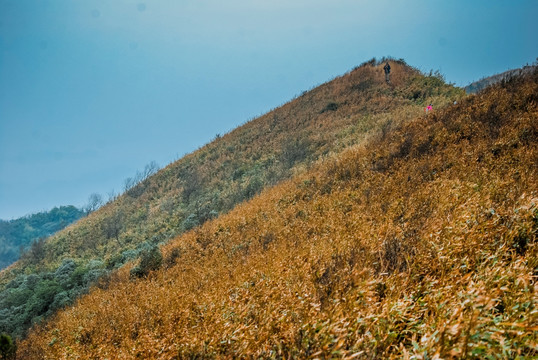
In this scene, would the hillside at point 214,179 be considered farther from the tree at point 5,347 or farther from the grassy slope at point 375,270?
the tree at point 5,347

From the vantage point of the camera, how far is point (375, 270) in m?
4.18

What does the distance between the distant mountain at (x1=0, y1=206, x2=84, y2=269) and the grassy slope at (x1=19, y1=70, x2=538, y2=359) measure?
16989 cm

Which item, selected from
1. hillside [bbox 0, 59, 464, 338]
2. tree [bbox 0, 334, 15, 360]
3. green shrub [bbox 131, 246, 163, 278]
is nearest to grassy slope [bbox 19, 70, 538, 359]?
tree [bbox 0, 334, 15, 360]

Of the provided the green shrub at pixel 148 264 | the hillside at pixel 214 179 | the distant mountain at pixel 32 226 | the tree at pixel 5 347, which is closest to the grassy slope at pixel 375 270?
the tree at pixel 5 347

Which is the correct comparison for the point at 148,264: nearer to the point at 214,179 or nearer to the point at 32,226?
the point at 214,179

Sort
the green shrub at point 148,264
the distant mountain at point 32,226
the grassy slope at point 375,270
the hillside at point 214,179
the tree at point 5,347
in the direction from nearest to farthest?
the grassy slope at point 375,270
the tree at point 5,347
the green shrub at point 148,264
the hillside at point 214,179
the distant mountain at point 32,226

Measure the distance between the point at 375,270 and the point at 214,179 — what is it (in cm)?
1799

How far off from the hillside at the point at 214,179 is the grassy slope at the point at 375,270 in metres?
3.73

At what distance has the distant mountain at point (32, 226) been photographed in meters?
144

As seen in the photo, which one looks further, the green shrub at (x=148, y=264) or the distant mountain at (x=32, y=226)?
the distant mountain at (x=32, y=226)

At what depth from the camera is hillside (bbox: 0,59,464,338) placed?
11.6 metres

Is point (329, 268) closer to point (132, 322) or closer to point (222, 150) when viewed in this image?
point (132, 322)


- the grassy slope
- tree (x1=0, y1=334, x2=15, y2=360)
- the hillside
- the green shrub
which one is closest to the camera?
the grassy slope

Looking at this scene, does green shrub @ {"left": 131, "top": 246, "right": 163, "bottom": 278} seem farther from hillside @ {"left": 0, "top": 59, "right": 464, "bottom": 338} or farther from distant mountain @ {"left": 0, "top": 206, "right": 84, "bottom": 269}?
distant mountain @ {"left": 0, "top": 206, "right": 84, "bottom": 269}
